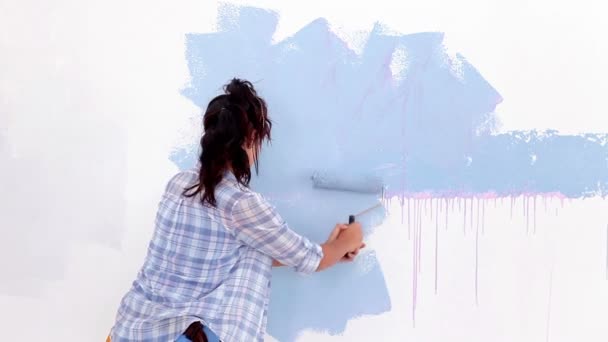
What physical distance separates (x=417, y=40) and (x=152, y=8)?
559 millimetres

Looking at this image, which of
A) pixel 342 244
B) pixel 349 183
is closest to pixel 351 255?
pixel 342 244

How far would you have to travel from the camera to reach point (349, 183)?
121cm

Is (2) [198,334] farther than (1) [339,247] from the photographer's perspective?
No

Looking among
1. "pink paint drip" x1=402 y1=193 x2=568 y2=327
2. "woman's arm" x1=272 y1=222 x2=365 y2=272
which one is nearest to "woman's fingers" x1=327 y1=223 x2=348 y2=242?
"woman's arm" x1=272 y1=222 x2=365 y2=272

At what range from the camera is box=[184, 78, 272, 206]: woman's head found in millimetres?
1037

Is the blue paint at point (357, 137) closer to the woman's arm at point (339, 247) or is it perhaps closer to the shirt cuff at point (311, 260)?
the woman's arm at point (339, 247)

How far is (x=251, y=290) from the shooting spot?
3.46ft

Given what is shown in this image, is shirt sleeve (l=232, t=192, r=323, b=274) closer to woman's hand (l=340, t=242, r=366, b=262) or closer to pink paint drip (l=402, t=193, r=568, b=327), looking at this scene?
woman's hand (l=340, t=242, r=366, b=262)

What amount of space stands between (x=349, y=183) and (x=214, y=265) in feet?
1.03

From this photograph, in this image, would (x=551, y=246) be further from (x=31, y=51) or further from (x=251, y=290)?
(x=31, y=51)

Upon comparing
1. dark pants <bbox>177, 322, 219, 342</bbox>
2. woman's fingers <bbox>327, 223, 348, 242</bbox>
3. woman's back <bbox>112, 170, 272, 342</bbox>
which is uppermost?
woman's fingers <bbox>327, 223, 348, 242</bbox>

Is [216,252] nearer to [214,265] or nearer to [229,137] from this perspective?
[214,265]

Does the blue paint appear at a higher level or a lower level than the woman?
higher

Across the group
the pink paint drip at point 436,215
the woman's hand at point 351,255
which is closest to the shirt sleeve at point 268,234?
the woman's hand at point 351,255
